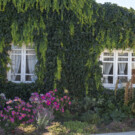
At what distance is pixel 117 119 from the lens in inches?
281

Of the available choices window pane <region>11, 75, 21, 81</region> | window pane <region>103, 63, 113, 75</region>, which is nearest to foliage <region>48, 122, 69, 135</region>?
window pane <region>11, 75, 21, 81</region>

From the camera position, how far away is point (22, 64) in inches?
346

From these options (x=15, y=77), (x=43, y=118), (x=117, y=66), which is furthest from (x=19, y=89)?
(x=117, y=66)

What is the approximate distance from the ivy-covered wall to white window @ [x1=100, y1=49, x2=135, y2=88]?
0.47 m

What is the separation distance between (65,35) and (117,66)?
244cm

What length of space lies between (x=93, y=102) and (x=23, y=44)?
136 inches

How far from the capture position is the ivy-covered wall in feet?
27.3

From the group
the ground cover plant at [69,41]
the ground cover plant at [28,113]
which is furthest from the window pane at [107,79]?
the ground cover plant at [28,113]

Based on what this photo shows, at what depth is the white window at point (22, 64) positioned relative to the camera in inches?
345

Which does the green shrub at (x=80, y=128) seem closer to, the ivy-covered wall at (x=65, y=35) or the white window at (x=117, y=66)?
the ivy-covered wall at (x=65, y=35)

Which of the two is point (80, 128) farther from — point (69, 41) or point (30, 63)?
point (30, 63)

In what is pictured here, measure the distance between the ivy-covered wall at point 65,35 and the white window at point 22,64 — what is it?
353mm

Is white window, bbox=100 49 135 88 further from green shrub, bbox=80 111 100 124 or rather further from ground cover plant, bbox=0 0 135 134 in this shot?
green shrub, bbox=80 111 100 124

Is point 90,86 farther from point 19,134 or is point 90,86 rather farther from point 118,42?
point 19,134
